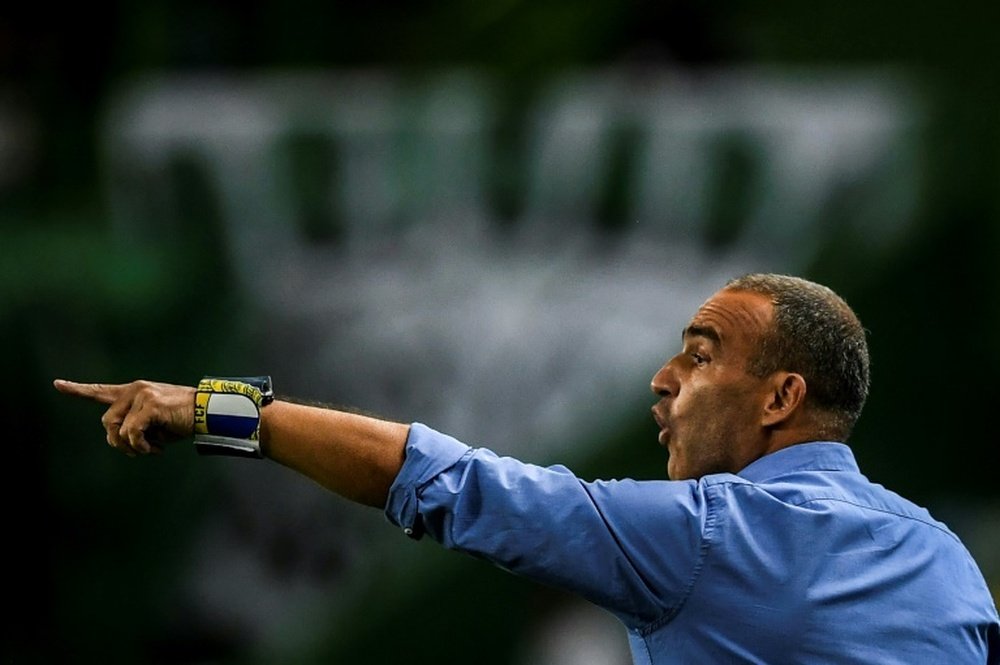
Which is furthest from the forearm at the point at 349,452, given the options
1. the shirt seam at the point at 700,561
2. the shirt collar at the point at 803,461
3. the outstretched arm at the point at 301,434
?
the shirt collar at the point at 803,461

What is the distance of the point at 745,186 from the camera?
5199 mm

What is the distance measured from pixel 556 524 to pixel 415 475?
0.67 ft

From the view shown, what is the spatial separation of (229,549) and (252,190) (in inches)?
48.3

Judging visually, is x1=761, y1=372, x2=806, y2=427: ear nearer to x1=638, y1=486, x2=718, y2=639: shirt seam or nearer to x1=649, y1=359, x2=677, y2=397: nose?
x1=649, y1=359, x2=677, y2=397: nose

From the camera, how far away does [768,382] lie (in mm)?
2375

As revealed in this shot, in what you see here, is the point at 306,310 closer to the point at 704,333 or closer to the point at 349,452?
the point at 704,333

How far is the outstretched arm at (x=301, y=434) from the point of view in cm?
211

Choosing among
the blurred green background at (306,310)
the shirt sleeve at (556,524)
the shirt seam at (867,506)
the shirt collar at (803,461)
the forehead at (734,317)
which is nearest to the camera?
the shirt sleeve at (556,524)

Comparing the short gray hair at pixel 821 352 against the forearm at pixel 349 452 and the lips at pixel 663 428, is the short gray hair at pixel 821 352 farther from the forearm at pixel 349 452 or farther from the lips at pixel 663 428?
the forearm at pixel 349 452

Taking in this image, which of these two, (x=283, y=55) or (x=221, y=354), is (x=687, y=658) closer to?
(x=221, y=354)

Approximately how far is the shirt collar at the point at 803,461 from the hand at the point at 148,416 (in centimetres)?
85

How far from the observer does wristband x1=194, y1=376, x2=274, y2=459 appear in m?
2.16

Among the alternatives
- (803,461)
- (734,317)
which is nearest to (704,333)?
(734,317)

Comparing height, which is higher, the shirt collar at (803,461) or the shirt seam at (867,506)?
the shirt collar at (803,461)
